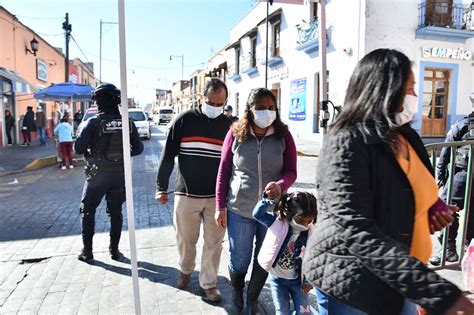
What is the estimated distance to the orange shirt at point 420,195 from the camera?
1.49m

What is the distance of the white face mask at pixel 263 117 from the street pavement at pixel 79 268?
1504mm

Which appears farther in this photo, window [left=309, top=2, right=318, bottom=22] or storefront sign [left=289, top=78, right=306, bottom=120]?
storefront sign [left=289, top=78, right=306, bottom=120]

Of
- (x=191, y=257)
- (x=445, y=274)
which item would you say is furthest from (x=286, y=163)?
(x=445, y=274)

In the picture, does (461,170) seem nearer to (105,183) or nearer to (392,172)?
(392,172)

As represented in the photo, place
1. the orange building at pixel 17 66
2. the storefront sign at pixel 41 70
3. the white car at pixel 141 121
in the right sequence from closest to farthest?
the orange building at pixel 17 66 < the white car at pixel 141 121 < the storefront sign at pixel 41 70

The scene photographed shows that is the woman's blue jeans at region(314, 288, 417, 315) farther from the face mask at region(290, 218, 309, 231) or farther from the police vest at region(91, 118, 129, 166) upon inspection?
the police vest at region(91, 118, 129, 166)

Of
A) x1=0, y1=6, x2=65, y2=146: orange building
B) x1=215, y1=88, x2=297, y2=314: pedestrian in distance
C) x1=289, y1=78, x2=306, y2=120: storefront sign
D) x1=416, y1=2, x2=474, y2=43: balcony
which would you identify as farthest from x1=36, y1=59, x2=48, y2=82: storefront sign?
x1=215, y1=88, x2=297, y2=314: pedestrian in distance

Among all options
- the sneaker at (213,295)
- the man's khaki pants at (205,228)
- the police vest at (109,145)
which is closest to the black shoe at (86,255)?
the police vest at (109,145)

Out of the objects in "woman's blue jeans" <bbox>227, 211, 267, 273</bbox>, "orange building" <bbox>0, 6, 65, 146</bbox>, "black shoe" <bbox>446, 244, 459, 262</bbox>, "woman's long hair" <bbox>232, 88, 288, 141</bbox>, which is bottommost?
"black shoe" <bbox>446, 244, 459, 262</bbox>

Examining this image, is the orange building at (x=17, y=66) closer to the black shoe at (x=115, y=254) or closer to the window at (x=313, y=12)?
the window at (x=313, y=12)

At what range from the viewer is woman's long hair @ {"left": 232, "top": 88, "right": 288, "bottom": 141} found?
2.83 meters

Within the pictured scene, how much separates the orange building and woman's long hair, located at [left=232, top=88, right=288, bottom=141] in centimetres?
1418

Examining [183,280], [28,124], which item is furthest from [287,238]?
[28,124]

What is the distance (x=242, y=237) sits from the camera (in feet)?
9.59
